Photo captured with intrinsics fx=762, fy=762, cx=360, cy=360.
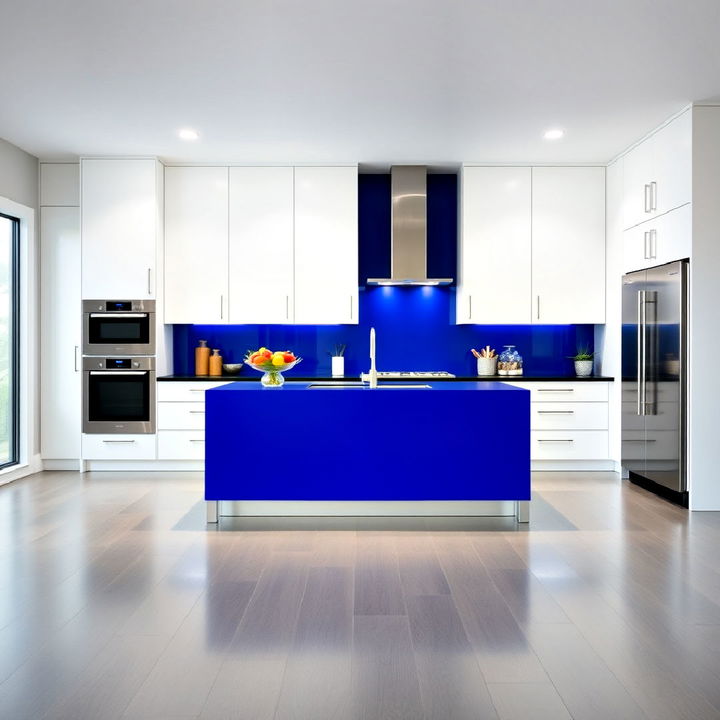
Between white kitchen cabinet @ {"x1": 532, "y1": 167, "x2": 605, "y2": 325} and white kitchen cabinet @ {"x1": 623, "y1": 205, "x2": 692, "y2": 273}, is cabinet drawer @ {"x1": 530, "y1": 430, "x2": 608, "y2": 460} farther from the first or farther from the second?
white kitchen cabinet @ {"x1": 623, "y1": 205, "x2": 692, "y2": 273}

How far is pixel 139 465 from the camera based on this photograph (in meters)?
6.45

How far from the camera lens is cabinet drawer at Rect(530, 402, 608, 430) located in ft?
21.1

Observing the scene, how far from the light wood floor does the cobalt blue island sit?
0.71 feet

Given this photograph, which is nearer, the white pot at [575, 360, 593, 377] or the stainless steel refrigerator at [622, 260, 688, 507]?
the stainless steel refrigerator at [622, 260, 688, 507]

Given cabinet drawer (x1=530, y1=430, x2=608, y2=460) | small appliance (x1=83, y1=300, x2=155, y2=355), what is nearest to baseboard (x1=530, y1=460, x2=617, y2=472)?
cabinet drawer (x1=530, y1=430, x2=608, y2=460)

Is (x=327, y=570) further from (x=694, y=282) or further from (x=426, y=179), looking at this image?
(x=426, y=179)

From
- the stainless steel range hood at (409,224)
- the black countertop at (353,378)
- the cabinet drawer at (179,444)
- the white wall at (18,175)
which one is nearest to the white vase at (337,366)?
the black countertop at (353,378)

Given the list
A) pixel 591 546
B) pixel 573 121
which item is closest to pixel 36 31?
pixel 573 121

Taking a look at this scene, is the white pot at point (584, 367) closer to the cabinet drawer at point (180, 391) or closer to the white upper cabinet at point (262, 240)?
the white upper cabinet at point (262, 240)

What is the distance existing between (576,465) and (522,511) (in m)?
2.13

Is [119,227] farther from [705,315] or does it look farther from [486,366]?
[705,315]

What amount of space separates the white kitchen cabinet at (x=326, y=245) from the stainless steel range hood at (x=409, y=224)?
0.29 metres

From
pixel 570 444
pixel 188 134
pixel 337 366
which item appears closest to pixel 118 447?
pixel 337 366

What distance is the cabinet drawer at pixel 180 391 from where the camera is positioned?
20.9 feet
